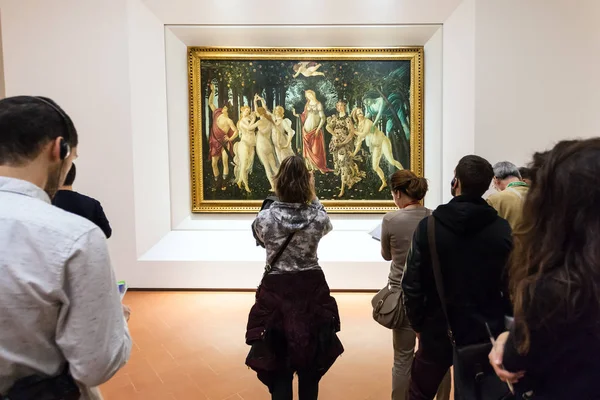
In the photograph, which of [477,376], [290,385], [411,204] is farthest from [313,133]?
[477,376]

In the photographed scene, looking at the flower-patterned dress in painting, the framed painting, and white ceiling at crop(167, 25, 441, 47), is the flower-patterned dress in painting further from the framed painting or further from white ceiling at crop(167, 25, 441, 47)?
white ceiling at crop(167, 25, 441, 47)

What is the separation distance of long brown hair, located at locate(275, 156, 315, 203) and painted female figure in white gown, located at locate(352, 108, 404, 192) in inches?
183

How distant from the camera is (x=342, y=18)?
6.18 metres

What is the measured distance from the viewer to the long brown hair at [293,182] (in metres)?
2.47

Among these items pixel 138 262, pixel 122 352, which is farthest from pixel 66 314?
pixel 138 262

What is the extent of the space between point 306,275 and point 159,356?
2.31 m

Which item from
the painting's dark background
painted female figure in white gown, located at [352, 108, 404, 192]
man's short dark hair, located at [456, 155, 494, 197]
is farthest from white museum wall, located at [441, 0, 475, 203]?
man's short dark hair, located at [456, 155, 494, 197]

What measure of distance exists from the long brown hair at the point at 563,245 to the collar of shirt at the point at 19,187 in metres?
1.41

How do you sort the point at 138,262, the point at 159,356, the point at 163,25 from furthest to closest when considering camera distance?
1. the point at 163,25
2. the point at 138,262
3. the point at 159,356

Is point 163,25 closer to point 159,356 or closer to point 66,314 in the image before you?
point 159,356

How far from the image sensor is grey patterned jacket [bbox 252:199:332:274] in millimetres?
2498

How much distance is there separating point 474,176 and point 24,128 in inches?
73.8

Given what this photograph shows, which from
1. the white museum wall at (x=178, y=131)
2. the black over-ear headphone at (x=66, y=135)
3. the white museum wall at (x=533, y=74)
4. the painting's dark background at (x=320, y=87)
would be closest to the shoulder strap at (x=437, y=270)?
the black over-ear headphone at (x=66, y=135)

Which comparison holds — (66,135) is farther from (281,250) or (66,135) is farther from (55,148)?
(281,250)
